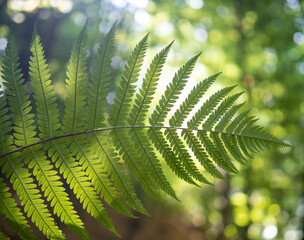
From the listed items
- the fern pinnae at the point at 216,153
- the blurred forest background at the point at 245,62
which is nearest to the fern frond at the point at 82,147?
the fern pinnae at the point at 216,153

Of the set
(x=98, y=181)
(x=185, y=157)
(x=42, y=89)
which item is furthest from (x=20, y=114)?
(x=185, y=157)

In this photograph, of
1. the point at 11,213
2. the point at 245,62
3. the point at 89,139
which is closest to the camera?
the point at 11,213

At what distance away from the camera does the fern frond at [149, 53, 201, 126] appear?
2.84 feet

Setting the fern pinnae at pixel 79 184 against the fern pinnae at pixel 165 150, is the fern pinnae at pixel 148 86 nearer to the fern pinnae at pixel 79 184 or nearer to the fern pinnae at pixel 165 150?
the fern pinnae at pixel 165 150

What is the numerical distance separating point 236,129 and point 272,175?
16.1 feet

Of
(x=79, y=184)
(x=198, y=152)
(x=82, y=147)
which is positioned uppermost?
(x=198, y=152)

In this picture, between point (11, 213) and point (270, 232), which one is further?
point (270, 232)

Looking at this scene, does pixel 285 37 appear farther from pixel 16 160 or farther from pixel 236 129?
pixel 16 160

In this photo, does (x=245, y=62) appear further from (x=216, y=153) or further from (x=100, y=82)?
(x=100, y=82)

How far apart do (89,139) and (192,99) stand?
0.41 m

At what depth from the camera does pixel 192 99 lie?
90cm

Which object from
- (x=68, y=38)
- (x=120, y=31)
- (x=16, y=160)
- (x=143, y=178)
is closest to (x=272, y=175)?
(x=120, y=31)

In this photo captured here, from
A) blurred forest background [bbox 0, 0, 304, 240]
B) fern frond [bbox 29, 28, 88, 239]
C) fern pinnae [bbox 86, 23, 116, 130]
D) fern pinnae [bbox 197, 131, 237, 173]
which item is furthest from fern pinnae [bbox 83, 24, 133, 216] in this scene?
blurred forest background [bbox 0, 0, 304, 240]

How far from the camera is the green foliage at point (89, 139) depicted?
783 millimetres
